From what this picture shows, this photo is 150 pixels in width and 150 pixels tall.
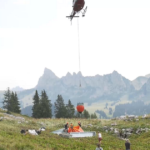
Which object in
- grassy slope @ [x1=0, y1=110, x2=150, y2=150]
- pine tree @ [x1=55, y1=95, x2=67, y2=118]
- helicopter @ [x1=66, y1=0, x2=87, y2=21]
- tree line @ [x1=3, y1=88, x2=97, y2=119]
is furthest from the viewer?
pine tree @ [x1=55, y1=95, x2=67, y2=118]

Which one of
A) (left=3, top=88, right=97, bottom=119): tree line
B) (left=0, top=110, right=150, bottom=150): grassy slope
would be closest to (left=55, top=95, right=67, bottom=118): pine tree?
(left=3, top=88, right=97, bottom=119): tree line

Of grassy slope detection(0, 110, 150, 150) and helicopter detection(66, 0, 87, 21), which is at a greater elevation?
helicopter detection(66, 0, 87, 21)

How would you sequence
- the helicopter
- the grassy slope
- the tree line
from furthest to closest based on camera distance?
the tree line
the helicopter
the grassy slope

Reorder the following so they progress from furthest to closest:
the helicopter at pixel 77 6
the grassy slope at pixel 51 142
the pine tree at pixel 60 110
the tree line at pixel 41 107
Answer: the pine tree at pixel 60 110 → the tree line at pixel 41 107 → the helicopter at pixel 77 6 → the grassy slope at pixel 51 142

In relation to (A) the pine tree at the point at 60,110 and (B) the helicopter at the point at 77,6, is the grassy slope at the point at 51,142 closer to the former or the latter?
(B) the helicopter at the point at 77,6

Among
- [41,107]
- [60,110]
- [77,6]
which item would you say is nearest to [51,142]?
[77,6]

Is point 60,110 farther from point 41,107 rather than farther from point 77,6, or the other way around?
point 77,6

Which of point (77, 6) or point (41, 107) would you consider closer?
point (77, 6)

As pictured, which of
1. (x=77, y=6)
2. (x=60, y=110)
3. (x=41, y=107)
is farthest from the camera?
(x=60, y=110)

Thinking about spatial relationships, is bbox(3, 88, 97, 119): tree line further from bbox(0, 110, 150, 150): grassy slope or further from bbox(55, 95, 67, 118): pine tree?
bbox(0, 110, 150, 150): grassy slope

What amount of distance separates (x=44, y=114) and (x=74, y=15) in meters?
61.8

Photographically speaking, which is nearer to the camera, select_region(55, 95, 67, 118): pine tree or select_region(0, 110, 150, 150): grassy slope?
select_region(0, 110, 150, 150): grassy slope

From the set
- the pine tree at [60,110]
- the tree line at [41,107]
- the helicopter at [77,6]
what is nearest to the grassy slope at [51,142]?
the helicopter at [77,6]

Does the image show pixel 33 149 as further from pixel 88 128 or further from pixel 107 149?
pixel 88 128
